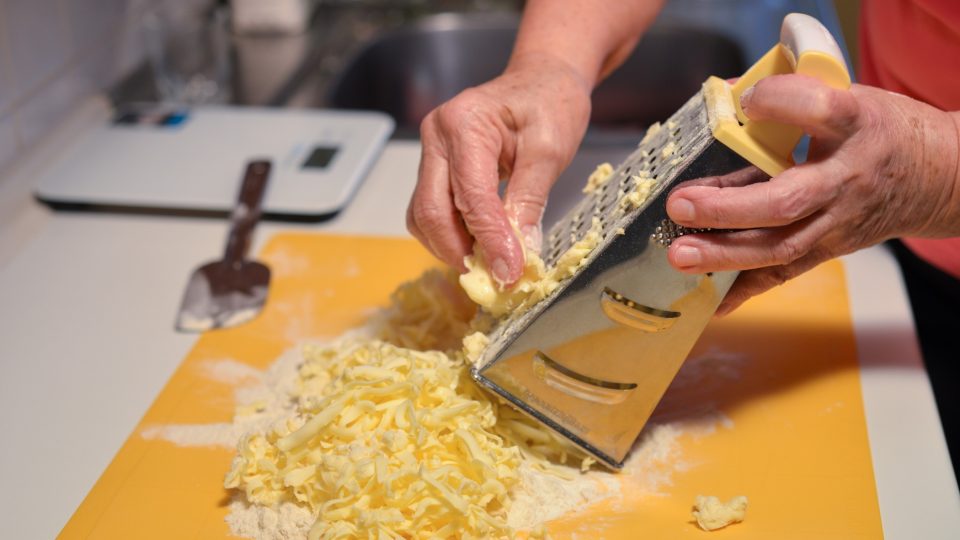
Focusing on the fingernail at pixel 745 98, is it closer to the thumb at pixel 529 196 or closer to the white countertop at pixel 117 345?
the thumb at pixel 529 196

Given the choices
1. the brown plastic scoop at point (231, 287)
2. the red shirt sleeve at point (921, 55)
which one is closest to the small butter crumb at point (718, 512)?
the red shirt sleeve at point (921, 55)

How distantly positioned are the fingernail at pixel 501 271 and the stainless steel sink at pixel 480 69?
1.40 metres

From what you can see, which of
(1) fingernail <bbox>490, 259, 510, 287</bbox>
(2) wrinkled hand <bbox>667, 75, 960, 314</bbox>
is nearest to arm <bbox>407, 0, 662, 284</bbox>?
(1) fingernail <bbox>490, 259, 510, 287</bbox>

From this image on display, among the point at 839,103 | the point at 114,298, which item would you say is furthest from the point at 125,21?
the point at 839,103

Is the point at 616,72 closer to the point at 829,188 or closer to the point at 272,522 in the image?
the point at 829,188

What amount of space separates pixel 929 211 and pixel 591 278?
407 millimetres

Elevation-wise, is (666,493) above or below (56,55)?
below

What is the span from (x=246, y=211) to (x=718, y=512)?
99 centimetres

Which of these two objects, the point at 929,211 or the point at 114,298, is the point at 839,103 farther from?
the point at 114,298

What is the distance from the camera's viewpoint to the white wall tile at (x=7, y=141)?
1765 millimetres

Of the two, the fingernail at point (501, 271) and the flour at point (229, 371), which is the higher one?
the fingernail at point (501, 271)

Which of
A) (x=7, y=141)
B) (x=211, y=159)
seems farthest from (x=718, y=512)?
(x=7, y=141)

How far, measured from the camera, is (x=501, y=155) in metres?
1.30

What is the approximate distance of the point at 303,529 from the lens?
3.55ft
